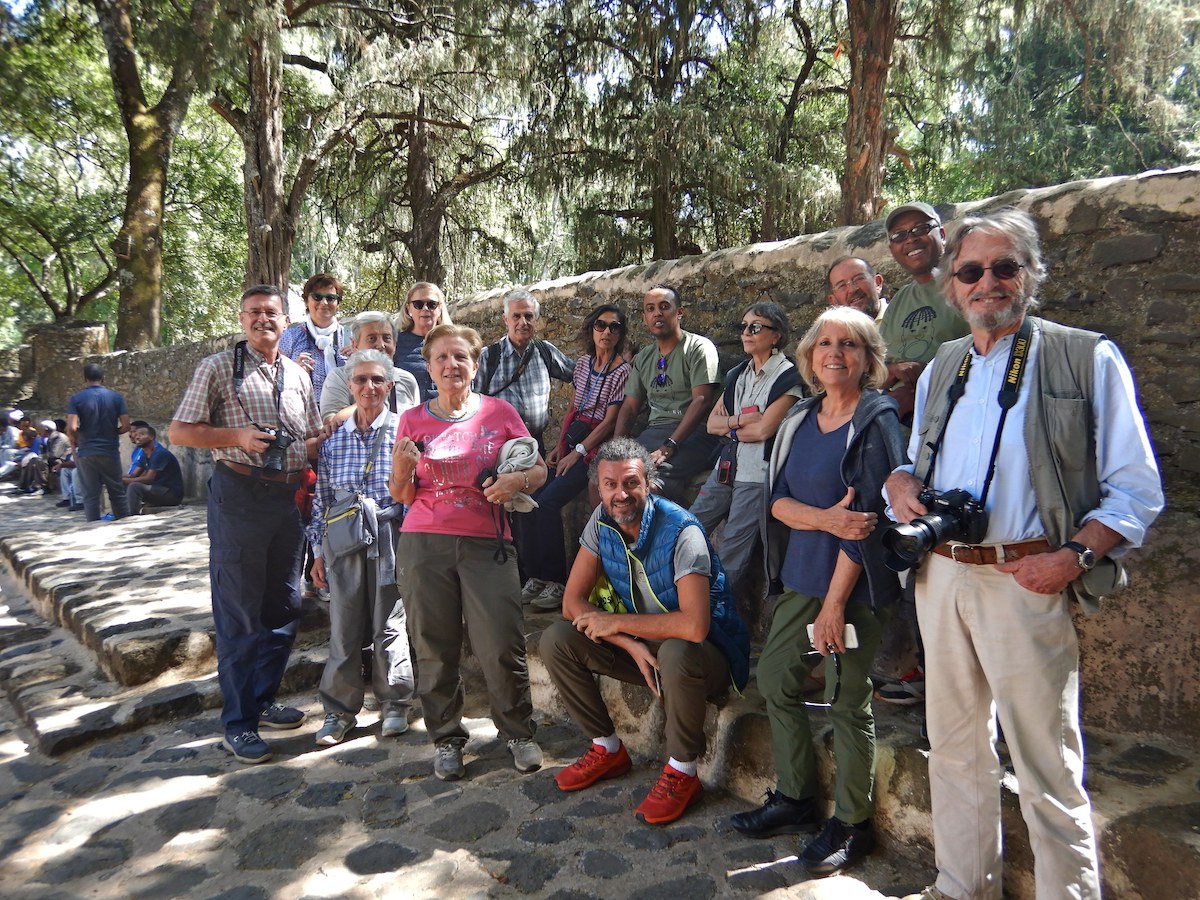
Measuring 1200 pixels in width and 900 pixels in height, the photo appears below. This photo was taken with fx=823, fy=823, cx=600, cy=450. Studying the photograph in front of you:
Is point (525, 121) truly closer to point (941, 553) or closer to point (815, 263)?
point (815, 263)

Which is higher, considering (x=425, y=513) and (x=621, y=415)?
(x=621, y=415)

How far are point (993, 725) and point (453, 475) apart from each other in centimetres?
200

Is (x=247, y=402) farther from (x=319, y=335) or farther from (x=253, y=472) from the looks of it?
(x=319, y=335)

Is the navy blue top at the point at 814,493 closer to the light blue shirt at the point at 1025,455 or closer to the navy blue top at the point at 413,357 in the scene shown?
the light blue shirt at the point at 1025,455

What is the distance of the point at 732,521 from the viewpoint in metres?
3.40

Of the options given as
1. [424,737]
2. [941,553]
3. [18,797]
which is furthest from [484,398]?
[18,797]

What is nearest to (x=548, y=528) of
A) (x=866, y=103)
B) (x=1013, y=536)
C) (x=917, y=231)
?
(x=917, y=231)

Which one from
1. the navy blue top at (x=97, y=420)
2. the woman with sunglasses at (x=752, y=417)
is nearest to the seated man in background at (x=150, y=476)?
the navy blue top at (x=97, y=420)

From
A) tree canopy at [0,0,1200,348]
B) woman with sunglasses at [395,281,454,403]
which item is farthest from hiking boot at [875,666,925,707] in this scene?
tree canopy at [0,0,1200,348]

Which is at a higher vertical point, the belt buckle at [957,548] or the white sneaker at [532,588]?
the belt buckle at [957,548]

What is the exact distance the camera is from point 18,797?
120 inches

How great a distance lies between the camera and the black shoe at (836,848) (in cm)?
234

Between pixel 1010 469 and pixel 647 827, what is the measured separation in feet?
5.35

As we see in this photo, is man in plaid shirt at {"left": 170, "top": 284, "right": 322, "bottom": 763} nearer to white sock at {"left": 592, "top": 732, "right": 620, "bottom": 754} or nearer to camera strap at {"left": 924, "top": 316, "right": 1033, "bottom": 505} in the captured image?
white sock at {"left": 592, "top": 732, "right": 620, "bottom": 754}
